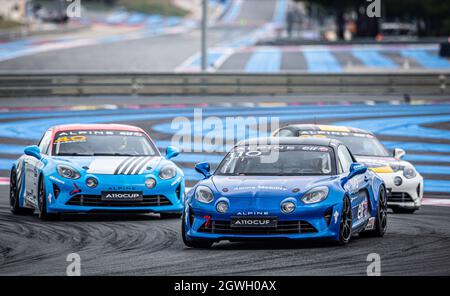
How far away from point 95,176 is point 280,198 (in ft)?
12.7

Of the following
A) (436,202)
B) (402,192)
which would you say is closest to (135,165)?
(402,192)

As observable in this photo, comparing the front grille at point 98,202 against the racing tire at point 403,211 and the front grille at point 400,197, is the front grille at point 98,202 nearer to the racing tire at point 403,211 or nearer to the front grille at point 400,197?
the front grille at point 400,197

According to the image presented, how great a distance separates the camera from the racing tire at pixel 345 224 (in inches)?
472

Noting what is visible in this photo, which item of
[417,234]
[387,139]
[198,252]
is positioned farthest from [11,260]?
[387,139]

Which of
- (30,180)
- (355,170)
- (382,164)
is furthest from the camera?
(382,164)

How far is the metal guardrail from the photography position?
3909 centimetres

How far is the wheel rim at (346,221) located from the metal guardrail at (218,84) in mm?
27665

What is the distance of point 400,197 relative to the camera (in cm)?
1741

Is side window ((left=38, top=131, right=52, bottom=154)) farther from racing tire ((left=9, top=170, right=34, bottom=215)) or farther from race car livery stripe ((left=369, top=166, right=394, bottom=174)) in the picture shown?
race car livery stripe ((left=369, top=166, right=394, bottom=174))

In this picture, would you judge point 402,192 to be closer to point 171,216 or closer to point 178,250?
point 171,216

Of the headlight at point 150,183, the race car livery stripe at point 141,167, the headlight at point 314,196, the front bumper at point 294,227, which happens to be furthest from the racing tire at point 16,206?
the headlight at point 314,196

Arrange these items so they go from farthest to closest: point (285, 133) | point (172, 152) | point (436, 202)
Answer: point (436, 202)
point (285, 133)
point (172, 152)
